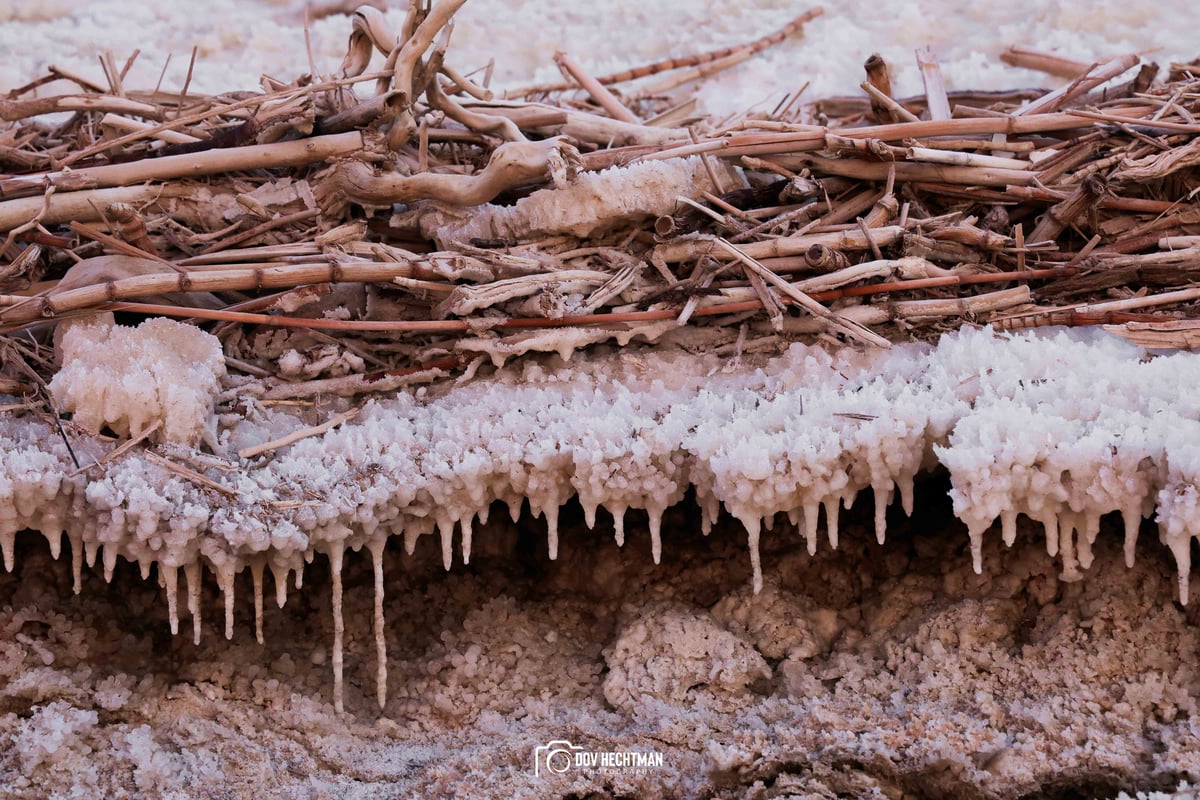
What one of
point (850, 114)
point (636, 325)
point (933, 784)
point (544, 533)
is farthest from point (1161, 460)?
point (850, 114)

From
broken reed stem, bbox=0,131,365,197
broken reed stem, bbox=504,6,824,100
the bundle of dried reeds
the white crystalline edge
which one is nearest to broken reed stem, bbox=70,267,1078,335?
the bundle of dried reeds

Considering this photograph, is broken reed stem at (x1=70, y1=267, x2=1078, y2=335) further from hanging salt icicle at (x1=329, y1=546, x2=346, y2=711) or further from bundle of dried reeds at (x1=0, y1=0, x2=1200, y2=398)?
hanging salt icicle at (x1=329, y1=546, x2=346, y2=711)

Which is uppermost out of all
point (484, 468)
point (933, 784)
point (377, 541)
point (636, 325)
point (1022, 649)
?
point (636, 325)

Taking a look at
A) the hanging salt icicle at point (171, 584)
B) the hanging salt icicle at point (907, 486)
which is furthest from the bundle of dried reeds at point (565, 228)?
the hanging salt icicle at point (171, 584)

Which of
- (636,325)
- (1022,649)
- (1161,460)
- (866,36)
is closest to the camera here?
(1161,460)

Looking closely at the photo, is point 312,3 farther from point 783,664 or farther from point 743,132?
point 783,664

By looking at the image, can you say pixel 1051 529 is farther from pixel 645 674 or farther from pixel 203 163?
pixel 203 163

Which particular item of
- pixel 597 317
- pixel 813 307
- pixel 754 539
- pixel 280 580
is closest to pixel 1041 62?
pixel 813 307

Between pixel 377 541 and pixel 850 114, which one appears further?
pixel 850 114
